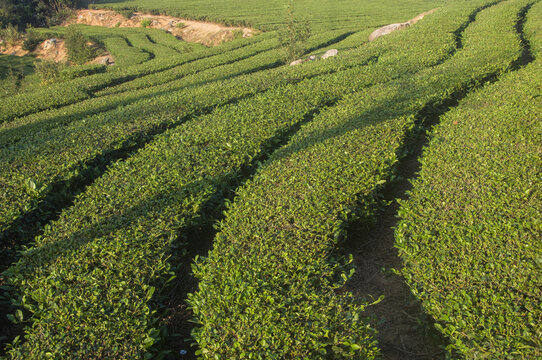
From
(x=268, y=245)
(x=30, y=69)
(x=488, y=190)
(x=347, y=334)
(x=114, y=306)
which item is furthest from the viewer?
(x=30, y=69)


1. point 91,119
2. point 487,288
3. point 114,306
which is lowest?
point 487,288

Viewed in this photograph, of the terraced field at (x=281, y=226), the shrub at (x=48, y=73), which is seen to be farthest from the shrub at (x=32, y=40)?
the terraced field at (x=281, y=226)

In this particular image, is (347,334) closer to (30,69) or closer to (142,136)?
(142,136)

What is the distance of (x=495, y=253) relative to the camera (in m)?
4.40

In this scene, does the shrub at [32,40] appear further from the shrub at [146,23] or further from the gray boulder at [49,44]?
the shrub at [146,23]

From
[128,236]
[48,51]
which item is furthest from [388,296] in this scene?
[48,51]

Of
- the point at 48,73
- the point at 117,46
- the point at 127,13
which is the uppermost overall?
the point at 127,13

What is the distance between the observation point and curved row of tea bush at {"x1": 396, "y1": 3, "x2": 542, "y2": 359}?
3584mm

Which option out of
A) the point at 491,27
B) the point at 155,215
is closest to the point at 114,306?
the point at 155,215

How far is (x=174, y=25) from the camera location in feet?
162

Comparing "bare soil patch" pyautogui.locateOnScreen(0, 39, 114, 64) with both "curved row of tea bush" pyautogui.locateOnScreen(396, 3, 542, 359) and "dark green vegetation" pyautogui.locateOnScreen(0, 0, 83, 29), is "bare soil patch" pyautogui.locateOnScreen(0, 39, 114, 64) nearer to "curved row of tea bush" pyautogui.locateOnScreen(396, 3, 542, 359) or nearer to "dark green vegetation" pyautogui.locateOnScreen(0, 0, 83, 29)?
"dark green vegetation" pyautogui.locateOnScreen(0, 0, 83, 29)

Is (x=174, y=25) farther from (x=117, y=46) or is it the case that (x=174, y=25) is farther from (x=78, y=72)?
(x=78, y=72)

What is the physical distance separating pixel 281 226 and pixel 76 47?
36.4 meters

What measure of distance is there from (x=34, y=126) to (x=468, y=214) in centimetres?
1257
